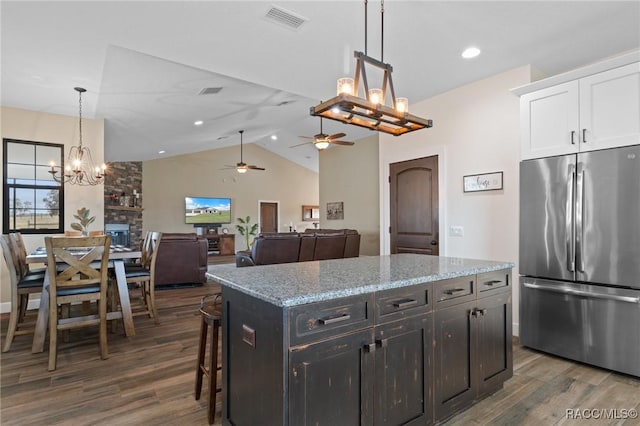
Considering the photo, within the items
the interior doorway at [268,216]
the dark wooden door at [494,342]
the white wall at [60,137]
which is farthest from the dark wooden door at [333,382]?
the interior doorway at [268,216]

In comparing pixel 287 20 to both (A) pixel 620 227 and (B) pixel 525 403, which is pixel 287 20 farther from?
(B) pixel 525 403

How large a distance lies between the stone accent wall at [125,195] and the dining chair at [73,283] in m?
7.42

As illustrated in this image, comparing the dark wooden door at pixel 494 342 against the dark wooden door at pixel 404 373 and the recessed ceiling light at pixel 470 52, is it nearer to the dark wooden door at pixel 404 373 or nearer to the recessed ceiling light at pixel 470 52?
the dark wooden door at pixel 404 373

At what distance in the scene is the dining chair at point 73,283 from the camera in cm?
284

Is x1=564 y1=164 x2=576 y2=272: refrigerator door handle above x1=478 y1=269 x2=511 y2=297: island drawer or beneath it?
above

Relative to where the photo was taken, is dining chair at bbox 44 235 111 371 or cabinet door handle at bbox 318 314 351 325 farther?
dining chair at bbox 44 235 111 371

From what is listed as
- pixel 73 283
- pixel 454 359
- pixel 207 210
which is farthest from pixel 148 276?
pixel 207 210

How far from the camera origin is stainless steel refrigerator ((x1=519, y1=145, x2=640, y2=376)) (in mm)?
2658

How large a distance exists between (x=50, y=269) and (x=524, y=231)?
13.8 feet

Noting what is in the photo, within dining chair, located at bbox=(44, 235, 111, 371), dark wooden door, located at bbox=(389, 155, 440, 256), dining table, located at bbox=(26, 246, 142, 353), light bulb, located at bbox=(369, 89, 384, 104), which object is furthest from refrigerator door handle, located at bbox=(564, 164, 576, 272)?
dining table, located at bbox=(26, 246, 142, 353)

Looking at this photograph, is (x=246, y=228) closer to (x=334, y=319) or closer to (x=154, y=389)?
(x=154, y=389)

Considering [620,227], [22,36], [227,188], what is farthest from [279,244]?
[227,188]

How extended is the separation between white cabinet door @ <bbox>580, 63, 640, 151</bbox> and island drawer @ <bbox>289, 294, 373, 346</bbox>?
2557 millimetres

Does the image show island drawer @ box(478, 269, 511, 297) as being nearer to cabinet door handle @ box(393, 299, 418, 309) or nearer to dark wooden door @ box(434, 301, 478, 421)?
dark wooden door @ box(434, 301, 478, 421)
